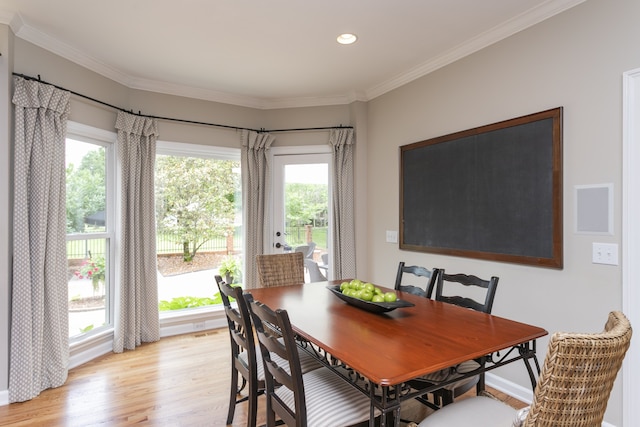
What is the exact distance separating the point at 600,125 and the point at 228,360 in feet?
11.0

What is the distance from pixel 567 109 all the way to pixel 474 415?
198cm

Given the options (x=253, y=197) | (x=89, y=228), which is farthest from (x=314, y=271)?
(x=89, y=228)

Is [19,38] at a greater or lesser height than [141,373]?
greater

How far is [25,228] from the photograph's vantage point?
258 cm

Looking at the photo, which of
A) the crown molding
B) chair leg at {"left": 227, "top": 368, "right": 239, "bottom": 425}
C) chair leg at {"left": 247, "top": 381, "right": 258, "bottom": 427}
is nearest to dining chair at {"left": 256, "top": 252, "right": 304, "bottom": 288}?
chair leg at {"left": 227, "top": 368, "right": 239, "bottom": 425}

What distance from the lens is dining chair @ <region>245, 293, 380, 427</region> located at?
145 cm

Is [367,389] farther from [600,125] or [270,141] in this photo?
[270,141]

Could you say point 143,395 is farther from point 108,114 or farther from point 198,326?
point 108,114

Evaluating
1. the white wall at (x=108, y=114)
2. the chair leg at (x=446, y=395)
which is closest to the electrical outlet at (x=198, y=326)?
the white wall at (x=108, y=114)

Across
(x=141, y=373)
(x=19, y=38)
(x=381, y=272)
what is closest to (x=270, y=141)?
(x=381, y=272)

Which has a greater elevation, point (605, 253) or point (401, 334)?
point (605, 253)

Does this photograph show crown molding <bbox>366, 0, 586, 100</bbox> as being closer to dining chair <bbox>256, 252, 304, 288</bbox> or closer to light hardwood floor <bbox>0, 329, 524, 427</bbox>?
dining chair <bbox>256, 252, 304, 288</bbox>

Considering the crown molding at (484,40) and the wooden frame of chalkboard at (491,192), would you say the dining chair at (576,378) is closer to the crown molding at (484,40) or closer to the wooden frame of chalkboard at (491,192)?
the wooden frame of chalkboard at (491,192)

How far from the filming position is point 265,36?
2.83 metres
